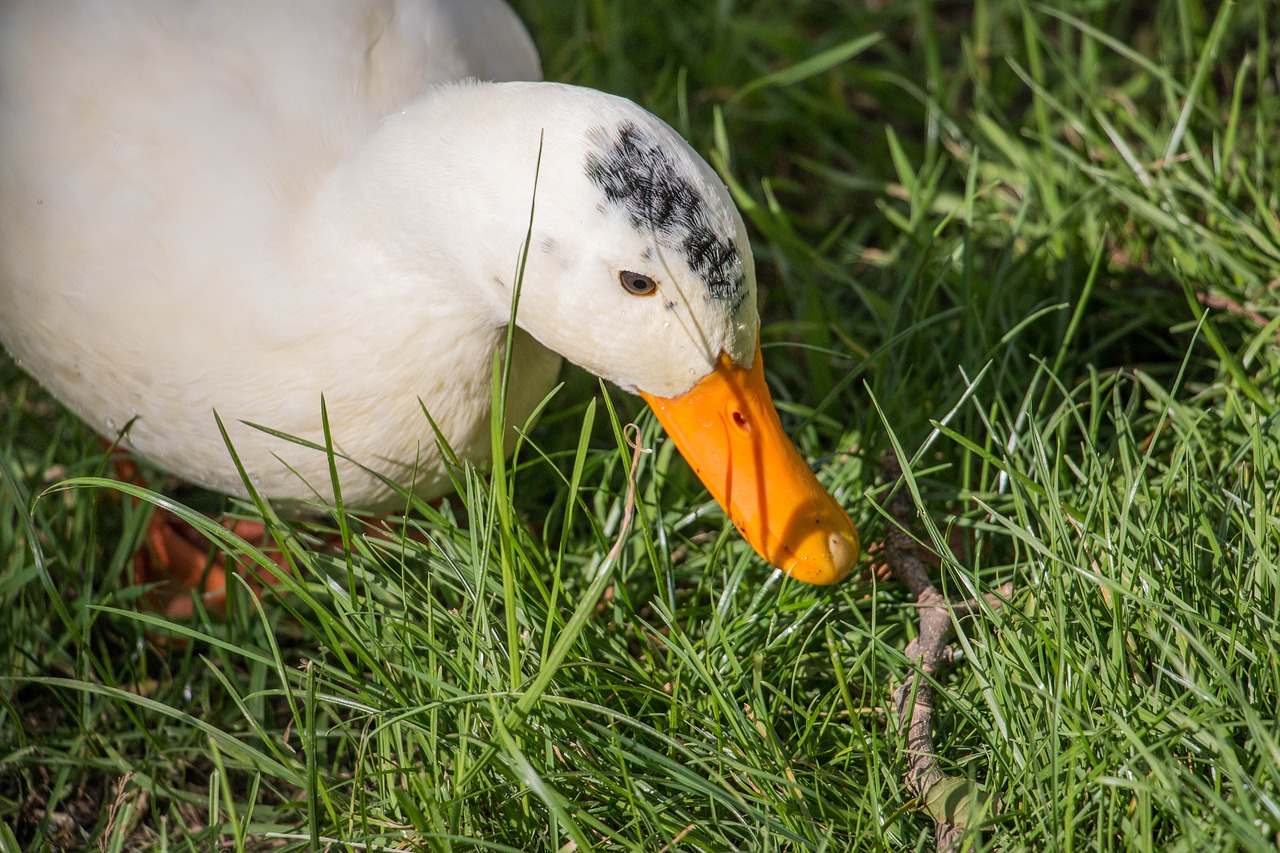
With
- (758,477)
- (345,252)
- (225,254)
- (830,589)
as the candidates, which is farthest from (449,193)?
(830,589)

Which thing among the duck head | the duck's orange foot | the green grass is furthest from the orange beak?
the duck's orange foot

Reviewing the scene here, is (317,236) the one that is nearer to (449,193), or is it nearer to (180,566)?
(449,193)

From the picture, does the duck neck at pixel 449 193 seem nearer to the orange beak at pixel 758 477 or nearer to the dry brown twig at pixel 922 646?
the orange beak at pixel 758 477

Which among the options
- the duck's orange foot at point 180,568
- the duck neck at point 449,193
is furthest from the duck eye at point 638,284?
the duck's orange foot at point 180,568

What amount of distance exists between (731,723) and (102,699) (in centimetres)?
105

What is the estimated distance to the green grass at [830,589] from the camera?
1.41m

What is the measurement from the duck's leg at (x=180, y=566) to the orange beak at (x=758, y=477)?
87cm

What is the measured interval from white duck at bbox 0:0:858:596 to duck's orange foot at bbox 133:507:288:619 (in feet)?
1.21

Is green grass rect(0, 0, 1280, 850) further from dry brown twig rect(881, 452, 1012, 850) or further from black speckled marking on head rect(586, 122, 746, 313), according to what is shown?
black speckled marking on head rect(586, 122, 746, 313)

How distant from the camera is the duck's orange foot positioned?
2.07 metres

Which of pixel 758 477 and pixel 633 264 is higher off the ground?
pixel 633 264

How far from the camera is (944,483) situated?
192cm

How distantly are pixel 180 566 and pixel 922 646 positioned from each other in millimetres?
1355

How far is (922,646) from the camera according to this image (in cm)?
162
